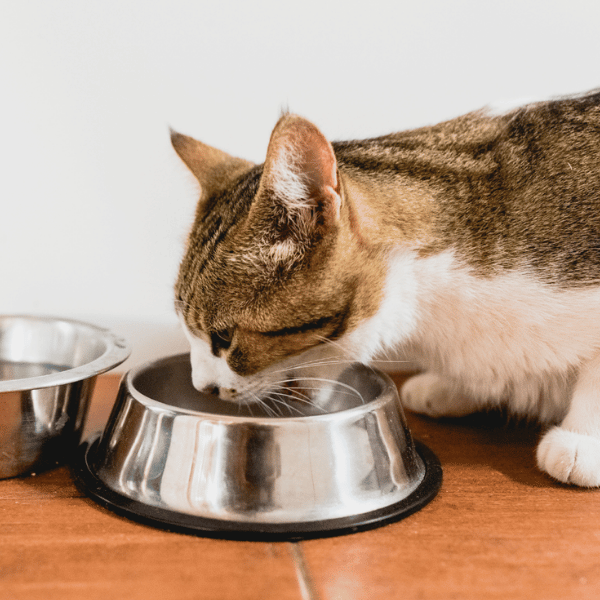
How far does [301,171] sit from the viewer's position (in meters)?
0.72

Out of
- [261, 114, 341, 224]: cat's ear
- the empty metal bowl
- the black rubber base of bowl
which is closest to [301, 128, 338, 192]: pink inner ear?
[261, 114, 341, 224]: cat's ear

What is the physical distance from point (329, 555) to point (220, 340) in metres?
0.31

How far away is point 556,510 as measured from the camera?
806 millimetres

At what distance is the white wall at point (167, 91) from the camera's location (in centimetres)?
118

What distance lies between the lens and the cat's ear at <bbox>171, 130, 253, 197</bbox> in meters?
1.00

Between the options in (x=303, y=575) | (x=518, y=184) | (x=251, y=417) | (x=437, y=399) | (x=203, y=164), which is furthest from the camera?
(x=437, y=399)

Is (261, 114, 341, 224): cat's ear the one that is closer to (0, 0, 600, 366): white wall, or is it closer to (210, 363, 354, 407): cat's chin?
(210, 363, 354, 407): cat's chin

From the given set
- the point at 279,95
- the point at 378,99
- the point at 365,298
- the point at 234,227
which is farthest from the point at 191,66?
the point at 365,298

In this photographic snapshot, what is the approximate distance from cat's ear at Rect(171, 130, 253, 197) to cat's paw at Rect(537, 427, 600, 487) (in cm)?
61

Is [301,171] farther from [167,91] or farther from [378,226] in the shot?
[167,91]

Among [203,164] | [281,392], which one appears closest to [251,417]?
[281,392]

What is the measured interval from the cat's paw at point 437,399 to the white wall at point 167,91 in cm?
49

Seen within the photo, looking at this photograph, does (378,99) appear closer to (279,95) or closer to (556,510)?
(279,95)

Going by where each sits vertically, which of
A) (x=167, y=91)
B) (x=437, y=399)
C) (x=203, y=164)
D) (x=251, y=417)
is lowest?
(x=437, y=399)
